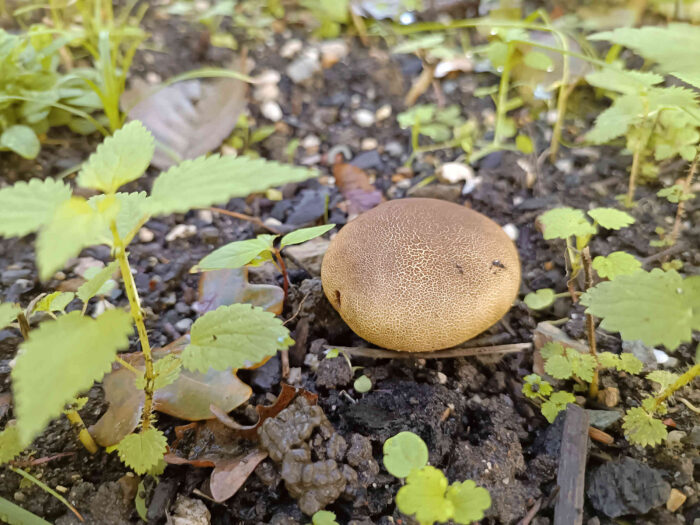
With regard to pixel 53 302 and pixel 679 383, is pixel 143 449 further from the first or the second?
pixel 679 383

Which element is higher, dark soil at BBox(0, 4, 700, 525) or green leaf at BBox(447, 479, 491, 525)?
green leaf at BBox(447, 479, 491, 525)

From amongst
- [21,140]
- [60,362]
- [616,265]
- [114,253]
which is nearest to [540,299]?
[616,265]

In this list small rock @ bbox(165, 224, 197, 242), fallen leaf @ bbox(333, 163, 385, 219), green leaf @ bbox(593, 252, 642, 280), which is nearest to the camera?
green leaf @ bbox(593, 252, 642, 280)

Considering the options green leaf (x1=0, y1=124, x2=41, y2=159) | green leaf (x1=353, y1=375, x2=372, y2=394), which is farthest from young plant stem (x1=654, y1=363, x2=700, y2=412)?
green leaf (x1=0, y1=124, x2=41, y2=159)

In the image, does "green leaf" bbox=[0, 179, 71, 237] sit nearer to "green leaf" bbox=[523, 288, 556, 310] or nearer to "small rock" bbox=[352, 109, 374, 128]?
"green leaf" bbox=[523, 288, 556, 310]

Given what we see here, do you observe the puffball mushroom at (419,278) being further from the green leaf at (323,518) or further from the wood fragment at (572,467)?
the green leaf at (323,518)

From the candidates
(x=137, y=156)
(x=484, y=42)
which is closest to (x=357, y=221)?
(x=137, y=156)

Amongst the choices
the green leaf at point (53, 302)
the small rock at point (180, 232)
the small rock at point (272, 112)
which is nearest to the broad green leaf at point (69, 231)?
the green leaf at point (53, 302)
